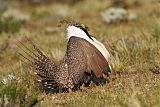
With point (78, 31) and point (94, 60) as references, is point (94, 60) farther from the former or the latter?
point (78, 31)

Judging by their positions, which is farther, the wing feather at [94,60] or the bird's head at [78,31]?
the bird's head at [78,31]

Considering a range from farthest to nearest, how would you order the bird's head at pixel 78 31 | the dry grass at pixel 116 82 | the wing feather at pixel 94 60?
1. the bird's head at pixel 78 31
2. the wing feather at pixel 94 60
3. the dry grass at pixel 116 82

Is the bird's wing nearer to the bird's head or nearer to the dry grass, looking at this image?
the bird's head

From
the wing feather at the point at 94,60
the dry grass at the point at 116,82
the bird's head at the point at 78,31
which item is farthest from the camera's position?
the bird's head at the point at 78,31

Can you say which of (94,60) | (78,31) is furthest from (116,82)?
(78,31)

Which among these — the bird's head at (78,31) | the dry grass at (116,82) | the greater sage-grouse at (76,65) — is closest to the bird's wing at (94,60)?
the greater sage-grouse at (76,65)

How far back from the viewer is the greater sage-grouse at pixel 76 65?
7359 millimetres

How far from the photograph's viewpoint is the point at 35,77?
8758 mm

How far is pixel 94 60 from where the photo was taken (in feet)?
24.1

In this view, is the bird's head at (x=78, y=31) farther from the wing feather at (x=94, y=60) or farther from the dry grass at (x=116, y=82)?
the dry grass at (x=116, y=82)

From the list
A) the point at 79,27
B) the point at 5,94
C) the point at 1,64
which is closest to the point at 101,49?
the point at 79,27

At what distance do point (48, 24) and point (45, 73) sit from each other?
484 inches

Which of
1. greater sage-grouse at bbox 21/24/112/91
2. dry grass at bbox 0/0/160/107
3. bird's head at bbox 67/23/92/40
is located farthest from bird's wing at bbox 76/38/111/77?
dry grass at bbox 0/0/160/107

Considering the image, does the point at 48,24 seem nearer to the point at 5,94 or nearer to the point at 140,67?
the point at 140,67
